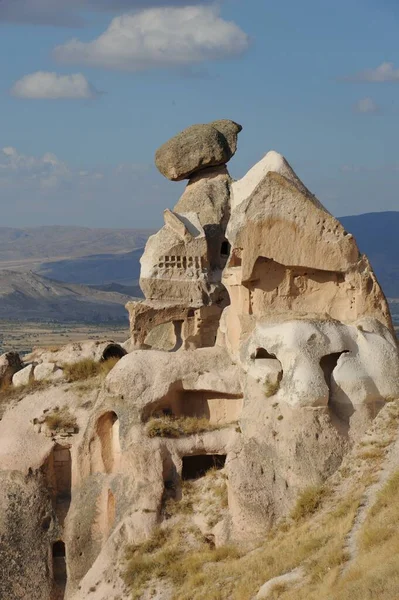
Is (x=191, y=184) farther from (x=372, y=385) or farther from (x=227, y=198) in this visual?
(x=372, y=385)

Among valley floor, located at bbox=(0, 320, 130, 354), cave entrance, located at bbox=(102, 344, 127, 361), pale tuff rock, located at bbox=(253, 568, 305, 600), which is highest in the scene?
cave entrance, located at bbox=(102, 344, 127, 361)

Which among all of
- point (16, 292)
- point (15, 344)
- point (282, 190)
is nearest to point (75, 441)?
point (282, 190)

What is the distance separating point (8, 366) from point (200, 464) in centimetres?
552

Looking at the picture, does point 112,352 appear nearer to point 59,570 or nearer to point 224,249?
point 59,570

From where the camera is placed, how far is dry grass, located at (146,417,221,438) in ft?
76.3

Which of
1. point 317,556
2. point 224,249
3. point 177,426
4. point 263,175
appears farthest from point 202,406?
point 224,249

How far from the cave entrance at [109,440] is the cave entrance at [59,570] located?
6.19 ft

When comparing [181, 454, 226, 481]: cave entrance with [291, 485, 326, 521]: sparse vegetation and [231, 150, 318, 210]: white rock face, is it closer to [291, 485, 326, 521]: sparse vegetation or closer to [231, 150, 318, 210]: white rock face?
[291, 485, 326, 521]: sparse vegetation

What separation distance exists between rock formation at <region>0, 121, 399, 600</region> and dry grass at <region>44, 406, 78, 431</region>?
0.06 metres

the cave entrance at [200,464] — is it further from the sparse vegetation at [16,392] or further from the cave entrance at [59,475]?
the sparse vegetation at [16,392]

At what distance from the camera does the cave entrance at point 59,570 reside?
23.9m

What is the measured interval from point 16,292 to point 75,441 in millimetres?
145945

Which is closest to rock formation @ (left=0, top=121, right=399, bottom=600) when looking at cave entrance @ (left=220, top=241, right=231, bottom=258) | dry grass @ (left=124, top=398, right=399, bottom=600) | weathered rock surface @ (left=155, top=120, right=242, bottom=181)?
dry grass @ (left=124, top=398, right=399, bottom=600)

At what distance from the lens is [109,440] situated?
24188 millimetres
